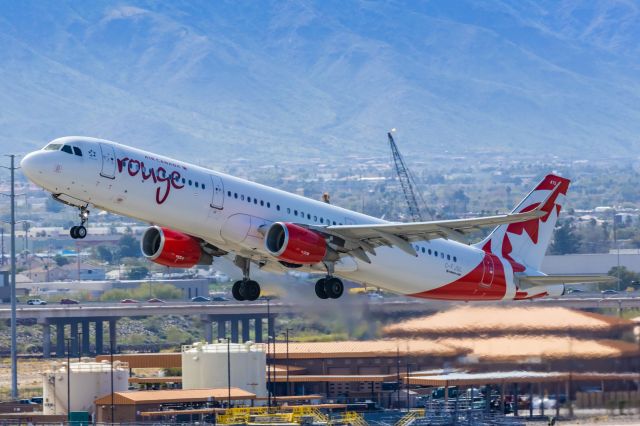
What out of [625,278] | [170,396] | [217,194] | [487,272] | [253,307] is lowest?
[170,396]

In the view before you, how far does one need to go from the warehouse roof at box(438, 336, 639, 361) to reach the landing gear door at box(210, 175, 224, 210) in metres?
9.55

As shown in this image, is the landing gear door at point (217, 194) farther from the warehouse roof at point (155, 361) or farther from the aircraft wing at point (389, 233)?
the warehouse roof at point (155, 361)

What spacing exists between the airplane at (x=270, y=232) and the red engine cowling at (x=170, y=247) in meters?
0.04

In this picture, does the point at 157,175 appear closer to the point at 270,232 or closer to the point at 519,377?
the point at 270,232

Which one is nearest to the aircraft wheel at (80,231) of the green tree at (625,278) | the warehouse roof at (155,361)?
the warehouse roof at (155,361)

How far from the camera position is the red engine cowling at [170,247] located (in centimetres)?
6353

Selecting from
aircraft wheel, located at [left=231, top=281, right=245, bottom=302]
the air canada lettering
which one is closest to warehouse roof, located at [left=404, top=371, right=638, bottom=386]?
aircraft wheel, located at [left=231, top=281, right=245, bottom=302]

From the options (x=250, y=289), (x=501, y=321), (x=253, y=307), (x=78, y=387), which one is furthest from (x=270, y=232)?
(x=253, y=307)

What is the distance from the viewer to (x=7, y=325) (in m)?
127

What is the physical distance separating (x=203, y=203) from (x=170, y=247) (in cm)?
370

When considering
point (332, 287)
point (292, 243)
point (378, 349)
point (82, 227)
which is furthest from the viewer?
point (378, 349)

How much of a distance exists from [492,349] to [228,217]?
10401mm

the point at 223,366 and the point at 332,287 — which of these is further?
the point at 223,366

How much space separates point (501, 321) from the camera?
62594 mm
